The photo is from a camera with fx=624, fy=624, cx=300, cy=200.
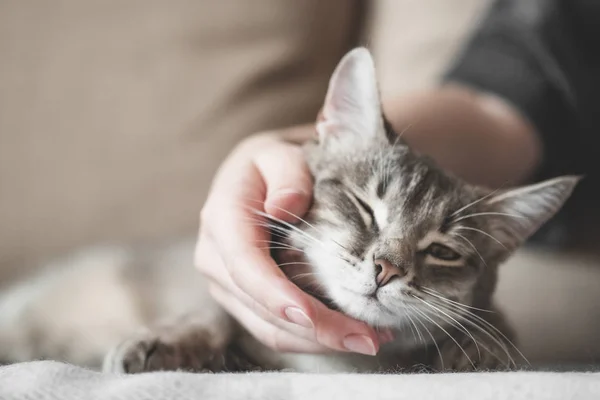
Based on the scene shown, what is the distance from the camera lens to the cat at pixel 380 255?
0.60 metres

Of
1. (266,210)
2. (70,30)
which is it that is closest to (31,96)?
(70,30)

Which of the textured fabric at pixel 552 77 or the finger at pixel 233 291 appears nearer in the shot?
the finger at pixel 233 291

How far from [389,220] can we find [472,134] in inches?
16.4

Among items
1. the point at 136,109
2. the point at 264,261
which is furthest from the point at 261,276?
the point at 136,109

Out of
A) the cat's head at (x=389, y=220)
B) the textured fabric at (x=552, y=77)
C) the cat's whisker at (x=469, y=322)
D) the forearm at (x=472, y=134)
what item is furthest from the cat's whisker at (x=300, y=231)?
the textured fabric at (x=552, y=77)

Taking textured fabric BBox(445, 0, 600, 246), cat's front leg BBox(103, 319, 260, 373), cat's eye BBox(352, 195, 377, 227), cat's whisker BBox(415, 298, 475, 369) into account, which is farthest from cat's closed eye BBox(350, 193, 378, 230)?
textured fabric BBox(445, 0, 600, 246)

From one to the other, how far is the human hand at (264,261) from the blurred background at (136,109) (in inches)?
13.1

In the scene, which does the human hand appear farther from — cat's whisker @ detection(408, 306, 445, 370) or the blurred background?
the blurred background

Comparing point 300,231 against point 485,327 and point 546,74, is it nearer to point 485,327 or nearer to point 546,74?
point 485,327

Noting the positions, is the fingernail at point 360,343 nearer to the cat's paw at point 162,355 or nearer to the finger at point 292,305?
the finger at point 292,305

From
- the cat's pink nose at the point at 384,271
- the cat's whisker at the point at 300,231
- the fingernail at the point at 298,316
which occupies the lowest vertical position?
the fingernail at the point at 298,316

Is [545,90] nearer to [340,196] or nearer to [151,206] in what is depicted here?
[340,196]

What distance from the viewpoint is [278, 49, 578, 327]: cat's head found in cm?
59

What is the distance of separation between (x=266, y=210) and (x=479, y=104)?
56 centimetres
